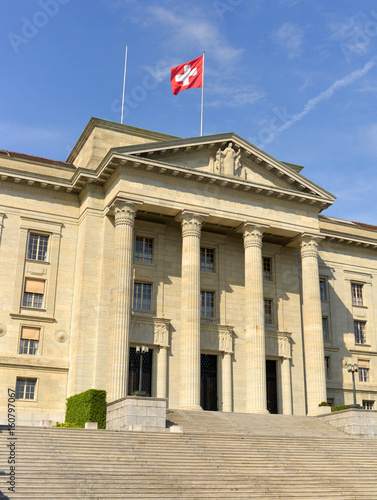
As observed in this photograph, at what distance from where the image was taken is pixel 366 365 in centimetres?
4938

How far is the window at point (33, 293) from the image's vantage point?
129 feet

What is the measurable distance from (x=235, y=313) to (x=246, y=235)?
5519 mm

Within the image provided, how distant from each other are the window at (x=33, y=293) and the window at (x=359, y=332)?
25726 millimetres

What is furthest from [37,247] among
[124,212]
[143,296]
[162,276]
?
[162,276]

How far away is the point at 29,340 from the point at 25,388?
9.65 feet

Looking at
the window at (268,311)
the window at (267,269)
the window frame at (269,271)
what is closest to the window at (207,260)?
the window frame at (269,271)

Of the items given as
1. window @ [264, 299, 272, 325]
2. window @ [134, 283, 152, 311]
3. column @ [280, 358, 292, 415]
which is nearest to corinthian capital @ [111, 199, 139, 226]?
window @ [134, 283, 152, 311]

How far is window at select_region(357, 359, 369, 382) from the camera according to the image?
48.9 m

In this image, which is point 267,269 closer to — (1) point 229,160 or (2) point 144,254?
(1) point 229,160

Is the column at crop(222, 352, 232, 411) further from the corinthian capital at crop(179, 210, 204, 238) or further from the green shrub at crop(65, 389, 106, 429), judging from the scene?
the green shrub at crop(65, 389, 106, 429)

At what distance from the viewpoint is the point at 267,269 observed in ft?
152

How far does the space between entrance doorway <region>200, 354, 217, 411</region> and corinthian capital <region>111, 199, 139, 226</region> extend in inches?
418

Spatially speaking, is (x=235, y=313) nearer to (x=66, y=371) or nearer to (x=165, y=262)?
(x=165, y=262)

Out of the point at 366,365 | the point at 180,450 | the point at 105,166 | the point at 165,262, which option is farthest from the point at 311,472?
the point at 366,365
